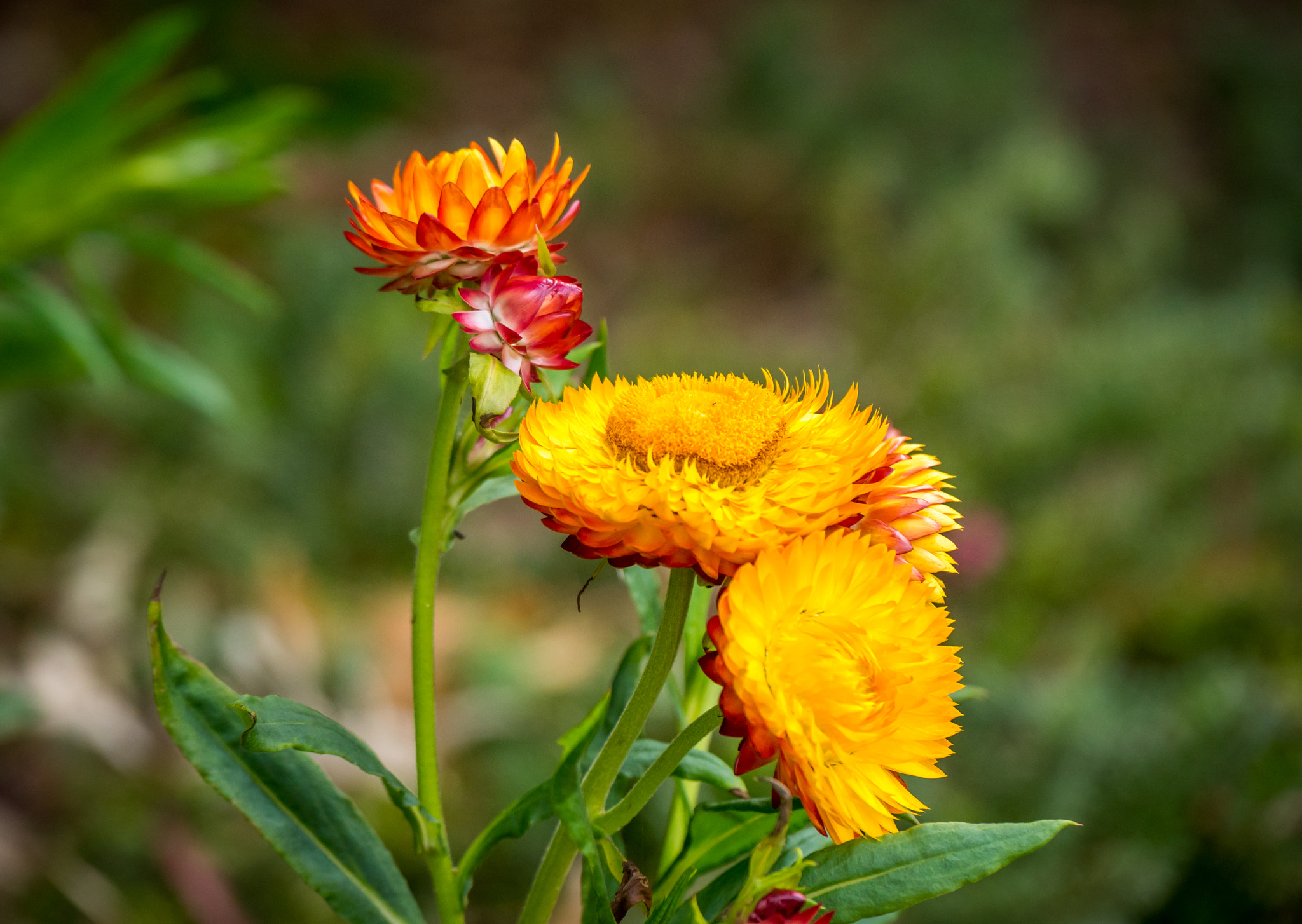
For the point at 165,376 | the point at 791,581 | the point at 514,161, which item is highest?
the point at 165,376

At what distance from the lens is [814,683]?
35 cm

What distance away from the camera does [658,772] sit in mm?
396

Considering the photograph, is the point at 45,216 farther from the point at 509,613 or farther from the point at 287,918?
the point at 509,613

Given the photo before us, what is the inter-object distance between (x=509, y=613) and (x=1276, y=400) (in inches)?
72.4

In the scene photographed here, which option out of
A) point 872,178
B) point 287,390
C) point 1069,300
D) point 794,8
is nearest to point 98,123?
point 287,390

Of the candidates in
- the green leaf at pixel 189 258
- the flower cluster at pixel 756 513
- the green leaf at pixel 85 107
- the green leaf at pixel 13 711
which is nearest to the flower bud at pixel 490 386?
the flower cluster at pixel 756 513

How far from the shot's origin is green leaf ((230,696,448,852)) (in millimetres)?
407

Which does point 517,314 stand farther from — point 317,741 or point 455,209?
point 317,741

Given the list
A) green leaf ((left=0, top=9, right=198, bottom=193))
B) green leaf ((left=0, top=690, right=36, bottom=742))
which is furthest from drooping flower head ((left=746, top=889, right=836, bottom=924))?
green leaf ((left=0, top=9, right=198, bottom=193))

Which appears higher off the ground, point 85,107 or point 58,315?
point 85,107

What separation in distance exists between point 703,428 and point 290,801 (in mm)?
299

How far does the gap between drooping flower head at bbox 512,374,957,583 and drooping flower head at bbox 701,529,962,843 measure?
0.7 inches

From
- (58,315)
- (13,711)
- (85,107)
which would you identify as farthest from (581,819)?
(85,107)

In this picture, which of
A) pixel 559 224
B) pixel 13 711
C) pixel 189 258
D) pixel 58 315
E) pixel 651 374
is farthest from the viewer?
pixel 651 374
